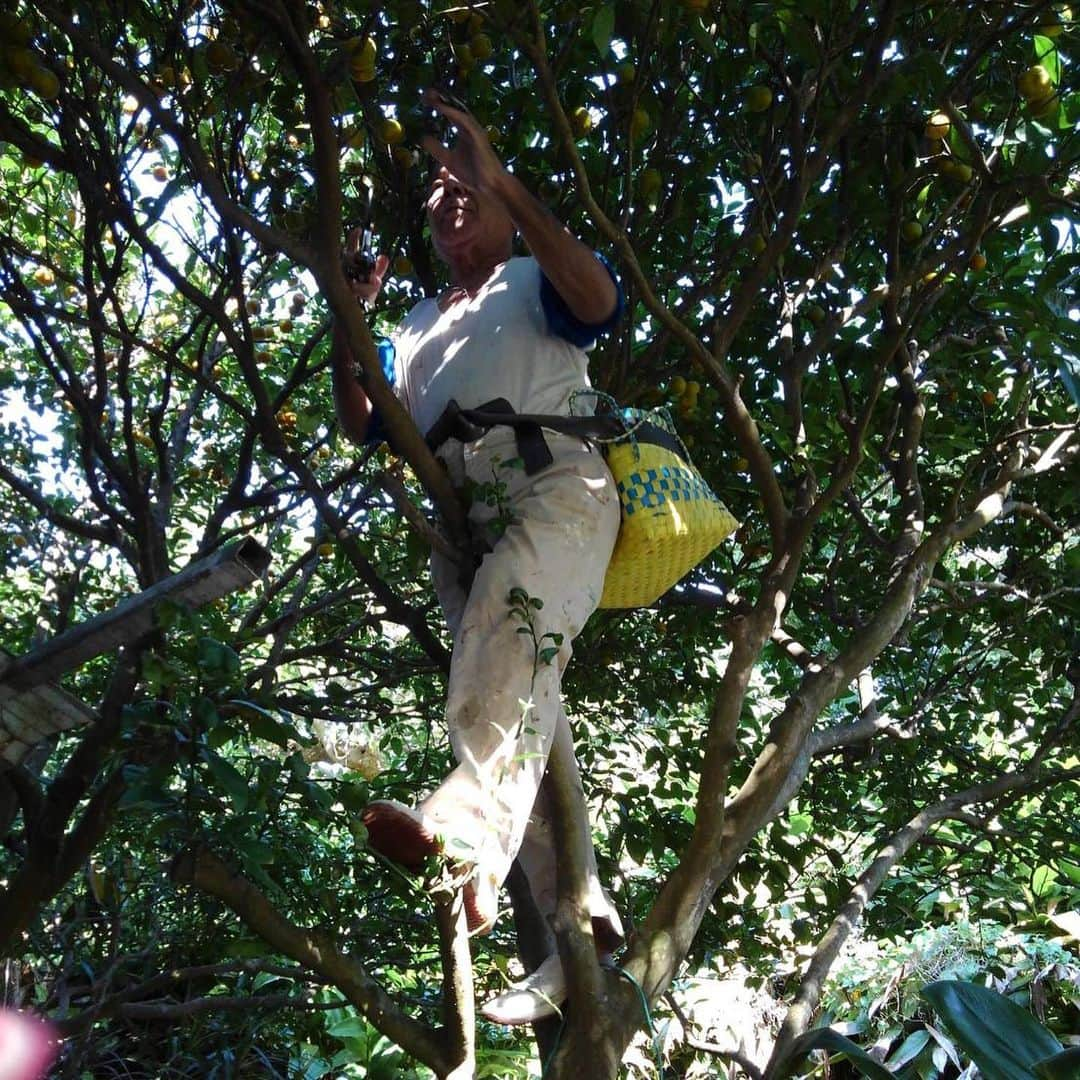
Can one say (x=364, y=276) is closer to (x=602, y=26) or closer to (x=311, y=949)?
(x=602, y=26)

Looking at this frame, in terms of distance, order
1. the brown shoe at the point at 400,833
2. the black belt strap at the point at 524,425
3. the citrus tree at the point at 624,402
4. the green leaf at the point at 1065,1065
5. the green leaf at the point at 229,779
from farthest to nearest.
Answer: the black belt strap at the point at 524,425, the citrus tree at the point at 624,402, the green leaf at the point at 1065,1065, the brown shoe at the point at 400,833, the green leaf at the point at 229,779

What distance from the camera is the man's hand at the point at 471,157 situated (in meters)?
2.11

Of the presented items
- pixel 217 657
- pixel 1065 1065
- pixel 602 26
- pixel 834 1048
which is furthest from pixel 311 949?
pixel 602 26

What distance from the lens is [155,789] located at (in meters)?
1.63

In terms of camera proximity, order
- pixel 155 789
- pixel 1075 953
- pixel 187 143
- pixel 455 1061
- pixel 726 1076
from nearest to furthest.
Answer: pixel 155 789 < pixel 455 1061 < pixel 187 143 < pixel 726 1076 < pixel 1075 953

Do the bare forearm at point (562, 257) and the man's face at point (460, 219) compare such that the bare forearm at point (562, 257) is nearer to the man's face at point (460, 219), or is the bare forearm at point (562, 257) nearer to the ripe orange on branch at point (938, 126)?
the man's face at point (460, 219)

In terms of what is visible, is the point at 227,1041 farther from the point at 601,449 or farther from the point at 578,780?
the point at 601,449

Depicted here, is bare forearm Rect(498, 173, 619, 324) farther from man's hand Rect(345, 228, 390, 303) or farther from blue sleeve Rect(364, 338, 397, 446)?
blue sleeve Rect(364, 338, 397, 446)

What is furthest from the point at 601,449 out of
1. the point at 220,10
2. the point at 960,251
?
the point at 220,10

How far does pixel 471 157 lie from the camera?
2164mm

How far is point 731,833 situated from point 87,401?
1.59m

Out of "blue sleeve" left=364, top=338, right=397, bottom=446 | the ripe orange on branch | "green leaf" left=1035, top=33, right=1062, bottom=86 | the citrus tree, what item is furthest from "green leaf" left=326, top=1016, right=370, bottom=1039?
"green leaf" left=1035, top=33, right=1062, bottom=86

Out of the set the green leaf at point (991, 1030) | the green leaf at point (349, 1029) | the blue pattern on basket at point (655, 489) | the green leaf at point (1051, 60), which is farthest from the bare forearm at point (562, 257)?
the green leaf at point (349, 1029)

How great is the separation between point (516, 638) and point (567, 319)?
753 mm
